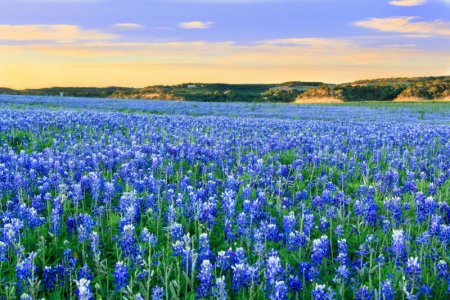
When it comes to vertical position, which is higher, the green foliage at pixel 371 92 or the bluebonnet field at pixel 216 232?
the green foliage at pixel 371 92

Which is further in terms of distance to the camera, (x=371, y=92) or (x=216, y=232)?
(x=371, y=92)

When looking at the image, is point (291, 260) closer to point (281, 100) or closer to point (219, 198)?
point (219, 198)

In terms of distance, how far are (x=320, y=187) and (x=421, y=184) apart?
4.98ft

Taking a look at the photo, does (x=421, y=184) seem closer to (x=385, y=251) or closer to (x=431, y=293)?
(x=385, y=251)

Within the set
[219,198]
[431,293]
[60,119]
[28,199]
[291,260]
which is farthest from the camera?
[60,119]

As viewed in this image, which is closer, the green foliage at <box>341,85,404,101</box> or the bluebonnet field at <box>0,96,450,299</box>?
the bluebonnet field at <box>0,96,450,299</box>

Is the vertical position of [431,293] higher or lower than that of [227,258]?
lower

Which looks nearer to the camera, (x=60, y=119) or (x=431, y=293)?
(x=431, y=293)

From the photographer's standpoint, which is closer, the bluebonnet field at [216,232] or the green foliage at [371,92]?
the bluebonnet field at [216,232]

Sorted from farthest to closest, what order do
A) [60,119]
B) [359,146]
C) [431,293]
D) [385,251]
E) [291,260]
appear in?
1. [60,119]
2. [359,146]
3. [385,251]
4. [291,260]
5. [431,293]

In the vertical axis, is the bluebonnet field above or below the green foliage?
below

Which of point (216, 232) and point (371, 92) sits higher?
point (371, 92)

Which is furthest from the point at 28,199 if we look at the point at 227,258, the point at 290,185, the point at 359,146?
the point at 359,146

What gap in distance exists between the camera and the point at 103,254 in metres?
4.81
